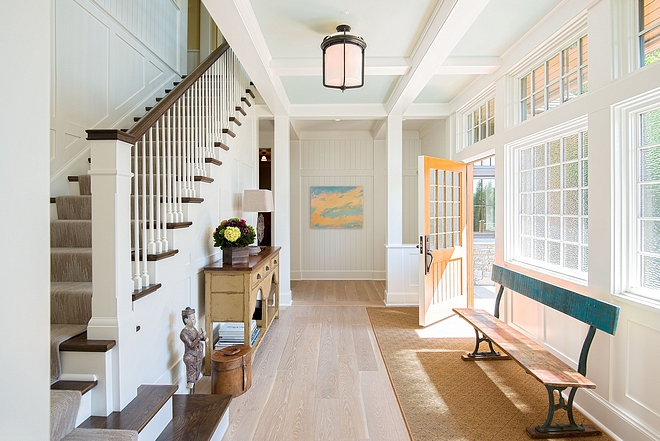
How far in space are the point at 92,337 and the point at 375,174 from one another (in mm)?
5966

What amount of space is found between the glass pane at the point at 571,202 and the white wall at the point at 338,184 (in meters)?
4.33

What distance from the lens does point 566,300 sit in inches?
100

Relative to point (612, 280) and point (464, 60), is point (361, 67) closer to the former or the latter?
point (464, 60)

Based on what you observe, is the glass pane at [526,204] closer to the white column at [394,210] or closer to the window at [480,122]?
the window at [480,122]

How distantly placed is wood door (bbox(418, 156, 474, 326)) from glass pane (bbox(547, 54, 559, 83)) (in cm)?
146

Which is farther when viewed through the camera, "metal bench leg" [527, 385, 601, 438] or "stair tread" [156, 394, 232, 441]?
"metal bench leg" [527, 385, 601, 438]

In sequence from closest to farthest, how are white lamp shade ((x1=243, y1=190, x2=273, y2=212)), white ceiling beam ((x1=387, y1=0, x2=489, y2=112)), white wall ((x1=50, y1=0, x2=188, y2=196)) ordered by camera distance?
white ceiling beam ((x1=387, y1=0, x2=489, y2=112)), white wall ((x1=50, y1=0, x2=188, y2=196)), white lamp shade ((x1=243, y1=190, x2=273, y2=212))

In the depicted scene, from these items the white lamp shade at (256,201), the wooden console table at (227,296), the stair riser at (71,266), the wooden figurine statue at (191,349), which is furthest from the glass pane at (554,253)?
the stair riser at (71,266)

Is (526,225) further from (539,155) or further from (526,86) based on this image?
(526,86)

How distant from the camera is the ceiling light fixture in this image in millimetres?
2850

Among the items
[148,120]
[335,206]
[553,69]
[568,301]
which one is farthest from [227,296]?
[335,206]

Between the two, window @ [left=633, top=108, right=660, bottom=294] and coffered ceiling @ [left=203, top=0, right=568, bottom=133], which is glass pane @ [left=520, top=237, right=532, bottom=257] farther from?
coffered ceiling @ [left=203, top=0, right=568, bottom=133]

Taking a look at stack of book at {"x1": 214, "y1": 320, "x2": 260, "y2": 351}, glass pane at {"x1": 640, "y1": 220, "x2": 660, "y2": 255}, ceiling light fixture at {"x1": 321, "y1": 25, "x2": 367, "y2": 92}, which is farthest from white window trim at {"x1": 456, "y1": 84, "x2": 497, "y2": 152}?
stack of book at {"x1": 214, "y1": 320, "x2": 260, "y2": 351}

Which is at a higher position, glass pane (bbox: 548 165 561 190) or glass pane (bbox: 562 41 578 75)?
glass pane (bbox: 562 41 578 75)
